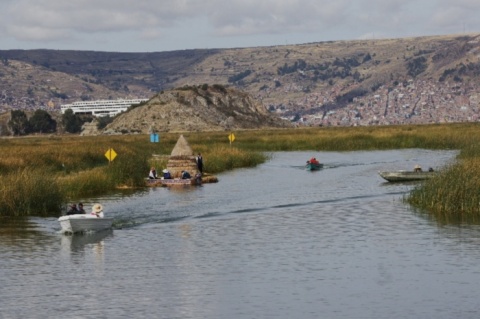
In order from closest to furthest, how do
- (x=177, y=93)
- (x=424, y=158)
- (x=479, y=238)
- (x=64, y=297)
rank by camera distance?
1. (x=64, y=297)
2. (x=479, y=238)
3. (x=424, y=158)
4. (x=177, y=93)

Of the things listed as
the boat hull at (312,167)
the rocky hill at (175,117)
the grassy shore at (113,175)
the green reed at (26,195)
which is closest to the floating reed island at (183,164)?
the grassy shore at (113,175)

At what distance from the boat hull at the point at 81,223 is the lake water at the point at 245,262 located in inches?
19.1

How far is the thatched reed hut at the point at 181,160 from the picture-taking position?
213ft

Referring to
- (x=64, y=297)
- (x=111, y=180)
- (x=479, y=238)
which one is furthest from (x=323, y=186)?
(x=64, y=297)

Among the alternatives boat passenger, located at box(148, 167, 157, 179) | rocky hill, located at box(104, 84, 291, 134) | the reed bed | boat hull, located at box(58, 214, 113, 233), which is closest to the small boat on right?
boat passenger, located at box(148, 167, 157, 179)

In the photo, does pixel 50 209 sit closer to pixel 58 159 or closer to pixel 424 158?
pixel 58 159

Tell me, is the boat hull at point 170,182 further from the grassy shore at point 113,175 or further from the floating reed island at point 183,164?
the floating reed island at point 183,164

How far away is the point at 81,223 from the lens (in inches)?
1582

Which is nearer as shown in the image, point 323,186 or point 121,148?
point 323,186

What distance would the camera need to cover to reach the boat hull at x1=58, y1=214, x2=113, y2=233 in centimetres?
3975

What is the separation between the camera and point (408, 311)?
26016mm

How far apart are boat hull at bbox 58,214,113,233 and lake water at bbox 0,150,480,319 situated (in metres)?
0.48

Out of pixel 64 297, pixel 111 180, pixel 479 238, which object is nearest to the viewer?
pixel 64 297

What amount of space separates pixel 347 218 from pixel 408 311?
19.5 meters
